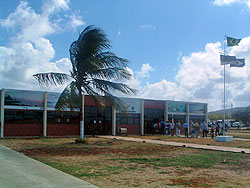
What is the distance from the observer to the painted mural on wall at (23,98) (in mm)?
25000

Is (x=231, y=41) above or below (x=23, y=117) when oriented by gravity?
above

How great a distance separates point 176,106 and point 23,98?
58.5 ft

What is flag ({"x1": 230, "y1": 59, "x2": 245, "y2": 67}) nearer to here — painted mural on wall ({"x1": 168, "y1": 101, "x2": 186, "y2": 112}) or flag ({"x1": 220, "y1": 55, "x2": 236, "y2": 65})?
flag ({"x1": 220, "y1": 55, "x2": 236, "y2": 65})

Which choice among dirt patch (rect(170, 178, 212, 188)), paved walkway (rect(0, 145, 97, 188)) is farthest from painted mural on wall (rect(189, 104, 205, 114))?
dirt patch (rect(170, 178, 212, 188))

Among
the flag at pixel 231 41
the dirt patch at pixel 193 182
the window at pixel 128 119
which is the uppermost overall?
the flag at pixel 231 41

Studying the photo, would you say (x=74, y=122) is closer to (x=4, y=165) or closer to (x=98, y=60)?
(x=98, y=60)

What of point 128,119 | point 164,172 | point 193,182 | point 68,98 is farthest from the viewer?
point 128,119

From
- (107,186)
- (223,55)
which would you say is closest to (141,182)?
(107,186)

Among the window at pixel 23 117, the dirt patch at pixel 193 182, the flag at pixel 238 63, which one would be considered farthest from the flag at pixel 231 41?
the dirt patch at pixel 193 182

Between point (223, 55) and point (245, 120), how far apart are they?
166 ft

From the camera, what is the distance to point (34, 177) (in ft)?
26.7

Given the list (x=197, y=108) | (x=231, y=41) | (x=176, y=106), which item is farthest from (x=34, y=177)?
(x=197, y=108)

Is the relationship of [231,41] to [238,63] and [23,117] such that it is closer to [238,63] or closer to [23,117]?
[238,63]

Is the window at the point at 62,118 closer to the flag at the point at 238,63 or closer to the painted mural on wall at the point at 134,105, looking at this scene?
the painted mural on wall at the point at 134,105
